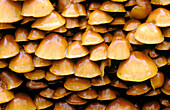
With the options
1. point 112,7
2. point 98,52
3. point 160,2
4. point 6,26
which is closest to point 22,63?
point 6,26

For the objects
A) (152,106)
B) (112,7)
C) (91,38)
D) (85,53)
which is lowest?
(152,106)

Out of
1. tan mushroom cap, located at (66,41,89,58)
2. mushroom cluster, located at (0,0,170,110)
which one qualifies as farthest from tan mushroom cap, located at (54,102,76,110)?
tan mushroom cap, located at (66,41,89,58)

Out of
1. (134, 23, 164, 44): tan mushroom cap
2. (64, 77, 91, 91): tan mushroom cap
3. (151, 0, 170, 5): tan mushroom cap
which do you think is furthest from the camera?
(64, 77, 91, 91): tan mushroom cap

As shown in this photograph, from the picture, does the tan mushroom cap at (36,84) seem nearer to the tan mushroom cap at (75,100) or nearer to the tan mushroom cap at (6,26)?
the tan mushroom cap at (75,100)

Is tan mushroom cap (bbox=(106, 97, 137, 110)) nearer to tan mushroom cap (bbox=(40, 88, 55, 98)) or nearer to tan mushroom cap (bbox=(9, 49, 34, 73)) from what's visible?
tan mushroom cap (bbox=(40, 88, 55, 98))

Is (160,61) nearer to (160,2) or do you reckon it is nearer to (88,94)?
(160,2)

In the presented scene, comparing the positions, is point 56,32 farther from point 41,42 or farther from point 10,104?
point 10,104
